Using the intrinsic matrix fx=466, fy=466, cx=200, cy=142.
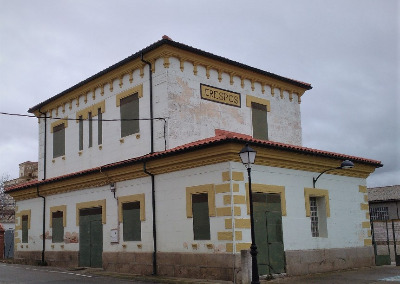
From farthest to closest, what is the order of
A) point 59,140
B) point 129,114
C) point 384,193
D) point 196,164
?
point 384,193 → point 59,140 → point 129,114 → point 196,164

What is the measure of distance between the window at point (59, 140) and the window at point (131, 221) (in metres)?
7.09

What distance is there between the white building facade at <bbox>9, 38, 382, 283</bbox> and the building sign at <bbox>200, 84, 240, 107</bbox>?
0.20ft

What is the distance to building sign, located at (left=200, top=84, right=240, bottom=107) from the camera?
62.7 feet

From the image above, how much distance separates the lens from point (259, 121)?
21188 millimetres

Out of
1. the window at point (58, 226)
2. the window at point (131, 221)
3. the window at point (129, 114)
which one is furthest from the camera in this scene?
the window at point (58, 226)

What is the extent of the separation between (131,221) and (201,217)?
3909 millimetres

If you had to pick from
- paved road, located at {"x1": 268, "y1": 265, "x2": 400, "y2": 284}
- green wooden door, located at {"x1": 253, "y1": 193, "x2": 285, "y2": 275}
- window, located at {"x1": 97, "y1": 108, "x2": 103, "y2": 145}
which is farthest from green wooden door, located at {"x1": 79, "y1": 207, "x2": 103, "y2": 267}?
paved road, located at {"x1": 268, "y1": 265, "x2": 400, "y2": 284}

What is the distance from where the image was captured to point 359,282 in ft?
46.3

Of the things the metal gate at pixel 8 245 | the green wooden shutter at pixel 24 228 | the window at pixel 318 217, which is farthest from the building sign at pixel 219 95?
the metal gate at pixel 8 245

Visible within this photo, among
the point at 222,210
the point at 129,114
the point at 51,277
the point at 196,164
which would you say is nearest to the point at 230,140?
the point at 196,164

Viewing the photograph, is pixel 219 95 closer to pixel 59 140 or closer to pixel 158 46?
pixel 158 46

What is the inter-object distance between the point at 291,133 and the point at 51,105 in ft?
41.0

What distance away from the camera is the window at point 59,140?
2377cm

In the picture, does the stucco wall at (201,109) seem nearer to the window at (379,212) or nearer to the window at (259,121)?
the window at (259,121)
